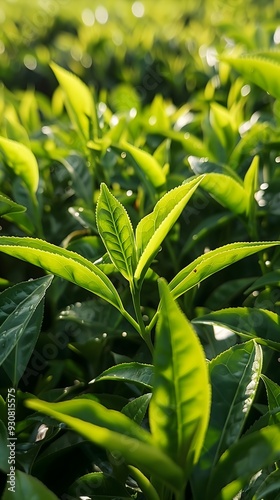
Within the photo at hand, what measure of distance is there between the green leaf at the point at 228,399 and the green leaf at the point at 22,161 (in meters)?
0.88

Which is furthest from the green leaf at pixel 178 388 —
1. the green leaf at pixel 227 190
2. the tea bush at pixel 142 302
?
the green leaf at pixel 227 190

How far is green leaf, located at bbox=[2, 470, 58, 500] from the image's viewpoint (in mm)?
1060

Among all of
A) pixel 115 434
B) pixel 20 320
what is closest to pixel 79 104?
pixel 20 320

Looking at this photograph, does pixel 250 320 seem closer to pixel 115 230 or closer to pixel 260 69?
pixel 115 230

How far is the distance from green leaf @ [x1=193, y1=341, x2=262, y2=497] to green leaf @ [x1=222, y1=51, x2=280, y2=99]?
32.1 inches

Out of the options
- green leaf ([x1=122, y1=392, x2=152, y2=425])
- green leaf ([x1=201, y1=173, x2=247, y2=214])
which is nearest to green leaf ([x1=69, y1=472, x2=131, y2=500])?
green leaf ([x1=122, y1=392, x2=152, y2=425])

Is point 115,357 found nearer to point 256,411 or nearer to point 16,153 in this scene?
point 256,411

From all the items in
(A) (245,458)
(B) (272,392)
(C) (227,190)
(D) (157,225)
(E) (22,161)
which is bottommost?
(A) (245,458)

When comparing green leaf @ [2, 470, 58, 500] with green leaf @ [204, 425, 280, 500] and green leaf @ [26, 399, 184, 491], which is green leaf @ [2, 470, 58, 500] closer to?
green leaf @ [26, 399, 184, 491]

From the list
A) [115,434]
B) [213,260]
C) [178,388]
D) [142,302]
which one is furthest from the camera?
[142,302]

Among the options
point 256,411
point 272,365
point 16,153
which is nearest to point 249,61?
point 16,153

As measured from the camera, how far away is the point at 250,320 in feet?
4.80

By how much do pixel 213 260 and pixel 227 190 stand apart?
1.32ft

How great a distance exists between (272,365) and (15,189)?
0.93 meters
